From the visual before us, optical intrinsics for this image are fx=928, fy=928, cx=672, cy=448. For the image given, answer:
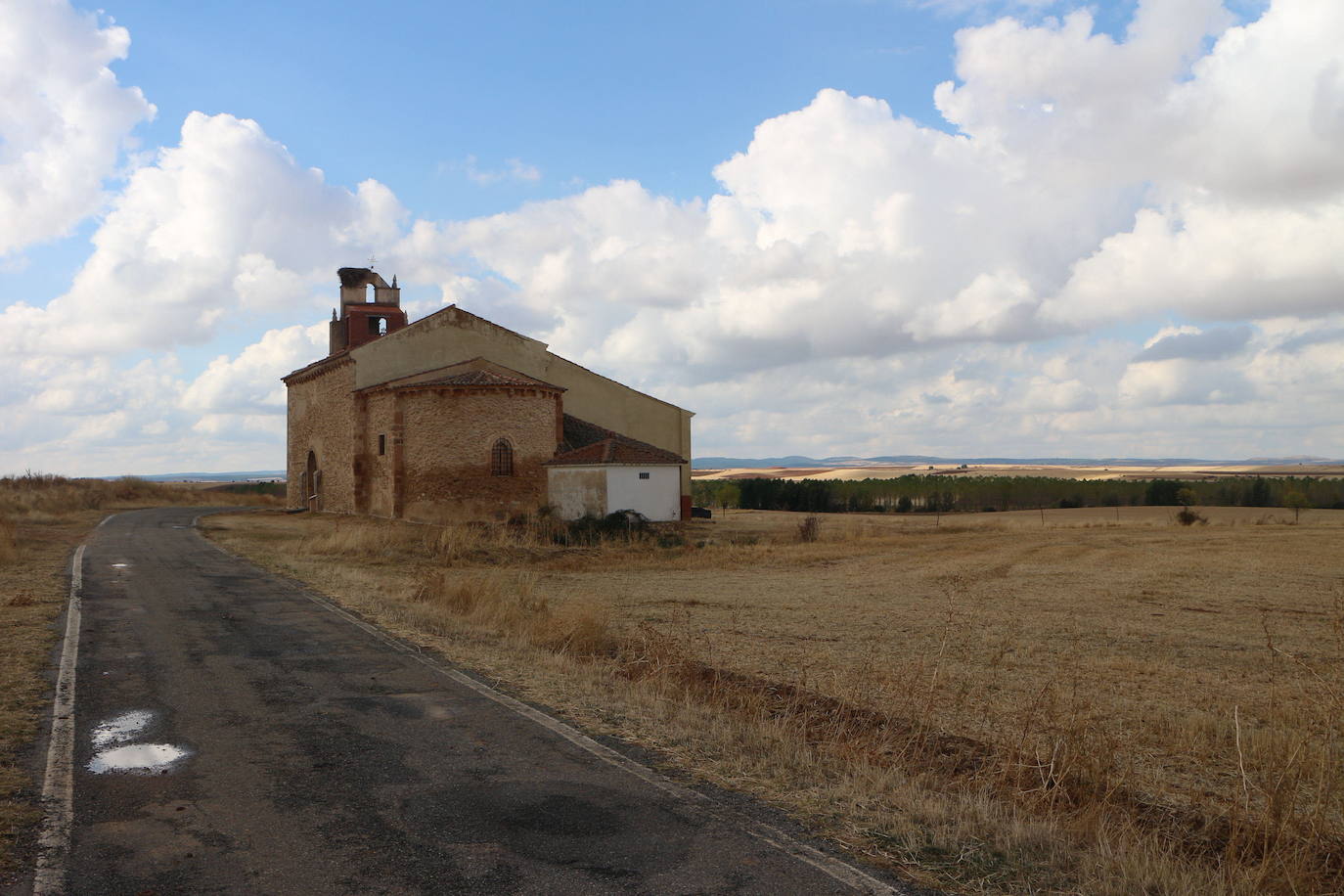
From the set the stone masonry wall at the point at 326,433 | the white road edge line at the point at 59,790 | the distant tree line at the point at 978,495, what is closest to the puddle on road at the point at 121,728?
the white road edge line at the point at 59,790

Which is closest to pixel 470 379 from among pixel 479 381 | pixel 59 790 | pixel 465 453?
pixel 479 381

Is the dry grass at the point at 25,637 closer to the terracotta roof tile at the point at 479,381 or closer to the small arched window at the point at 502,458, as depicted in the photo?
the terracotta roof tile at the point at 479,381

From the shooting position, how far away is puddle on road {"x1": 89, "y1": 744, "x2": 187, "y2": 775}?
6328 mm

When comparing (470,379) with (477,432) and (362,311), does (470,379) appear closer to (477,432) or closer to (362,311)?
(477,432)

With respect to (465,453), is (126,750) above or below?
below

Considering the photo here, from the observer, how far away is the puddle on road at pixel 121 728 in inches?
276

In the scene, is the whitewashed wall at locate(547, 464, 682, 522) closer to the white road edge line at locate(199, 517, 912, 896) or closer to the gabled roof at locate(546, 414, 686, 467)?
the gabled roof at locate(546, 414, 686, 467)

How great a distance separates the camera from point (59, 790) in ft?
19.1

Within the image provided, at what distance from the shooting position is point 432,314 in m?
37.1

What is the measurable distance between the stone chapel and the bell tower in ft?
10.9

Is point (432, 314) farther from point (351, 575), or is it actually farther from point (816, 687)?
point (816, 687)

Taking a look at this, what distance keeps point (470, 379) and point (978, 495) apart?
38530 millimetres

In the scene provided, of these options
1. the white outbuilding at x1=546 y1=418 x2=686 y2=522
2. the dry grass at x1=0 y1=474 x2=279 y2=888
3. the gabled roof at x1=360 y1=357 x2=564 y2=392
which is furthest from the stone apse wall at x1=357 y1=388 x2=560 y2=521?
the dry grass at x1=0 y1=474 x2=279 y2=888

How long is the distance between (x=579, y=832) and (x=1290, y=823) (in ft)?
12.8
